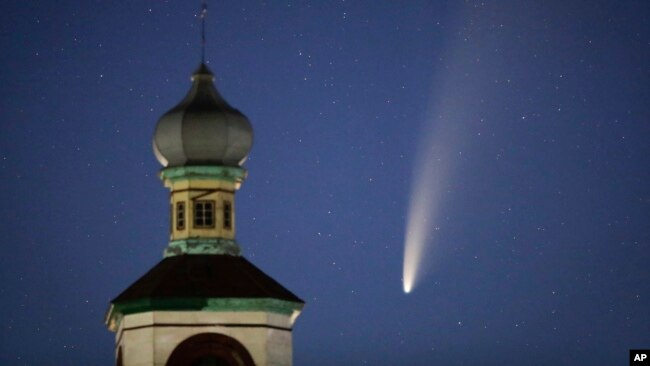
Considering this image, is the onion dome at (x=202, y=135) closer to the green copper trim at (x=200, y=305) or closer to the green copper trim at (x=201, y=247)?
the green copper trim at (x=201, y=247)

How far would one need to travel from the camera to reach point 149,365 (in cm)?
8381

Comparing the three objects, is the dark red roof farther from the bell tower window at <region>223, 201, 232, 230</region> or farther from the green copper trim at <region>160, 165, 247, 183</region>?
the green copper trim at <region>160, 165, 247, 183</region>

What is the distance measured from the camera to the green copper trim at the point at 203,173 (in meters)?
86.4

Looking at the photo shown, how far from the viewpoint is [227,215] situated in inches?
3406

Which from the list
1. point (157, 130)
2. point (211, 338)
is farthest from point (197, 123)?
point (211, 338)

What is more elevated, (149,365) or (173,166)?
(173,166)

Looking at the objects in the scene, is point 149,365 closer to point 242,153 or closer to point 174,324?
point 174,324

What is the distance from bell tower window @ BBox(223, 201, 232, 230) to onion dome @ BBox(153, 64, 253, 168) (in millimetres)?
1236

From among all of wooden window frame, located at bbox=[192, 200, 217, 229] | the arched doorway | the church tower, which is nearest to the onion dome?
the church tower

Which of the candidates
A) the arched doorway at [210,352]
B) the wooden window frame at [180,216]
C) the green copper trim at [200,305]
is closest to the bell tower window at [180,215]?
the wooden window frame at [180,216]

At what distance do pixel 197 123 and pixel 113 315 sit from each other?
6219 mm

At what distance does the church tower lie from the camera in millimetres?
84062

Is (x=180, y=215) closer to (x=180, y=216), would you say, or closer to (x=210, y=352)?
(x=180, y=216)

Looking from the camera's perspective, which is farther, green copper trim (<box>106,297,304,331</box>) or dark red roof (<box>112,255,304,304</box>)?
dark red roof (<box>112,255,304,304</box>)
